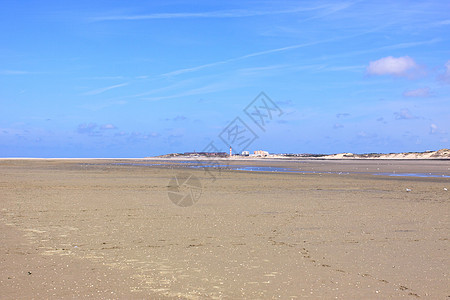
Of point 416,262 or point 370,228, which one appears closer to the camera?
point 416,262

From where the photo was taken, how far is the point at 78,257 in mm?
8047

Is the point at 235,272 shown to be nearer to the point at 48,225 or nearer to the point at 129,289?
the point at 129,289

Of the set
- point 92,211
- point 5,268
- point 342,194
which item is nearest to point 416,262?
point 5,268

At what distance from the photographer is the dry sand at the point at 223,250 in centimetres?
633

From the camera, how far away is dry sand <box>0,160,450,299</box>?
6.33 m

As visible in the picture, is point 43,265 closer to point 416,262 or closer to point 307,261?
point 307,261

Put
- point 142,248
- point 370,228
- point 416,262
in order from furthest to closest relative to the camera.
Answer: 1. point 370,228
2. point 142,248
3. point 416,262

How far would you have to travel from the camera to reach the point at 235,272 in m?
7.14

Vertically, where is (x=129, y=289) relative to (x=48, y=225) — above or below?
below

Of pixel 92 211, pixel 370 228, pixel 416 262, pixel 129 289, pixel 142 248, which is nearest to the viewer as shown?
pixel 129 289

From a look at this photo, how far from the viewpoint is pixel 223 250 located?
8727 millimetres

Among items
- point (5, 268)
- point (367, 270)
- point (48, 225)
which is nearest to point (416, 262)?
point (367, 270)

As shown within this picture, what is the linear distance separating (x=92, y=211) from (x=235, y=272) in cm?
806

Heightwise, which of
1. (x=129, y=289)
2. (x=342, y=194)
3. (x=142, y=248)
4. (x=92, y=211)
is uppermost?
(x=342, y=194)
